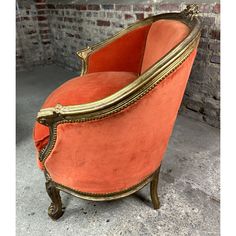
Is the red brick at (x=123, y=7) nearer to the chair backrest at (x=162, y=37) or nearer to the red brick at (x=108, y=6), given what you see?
the red brick at (x=108, y=6)

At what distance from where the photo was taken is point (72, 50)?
11.5ft

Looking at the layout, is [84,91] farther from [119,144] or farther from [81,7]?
[81,7]

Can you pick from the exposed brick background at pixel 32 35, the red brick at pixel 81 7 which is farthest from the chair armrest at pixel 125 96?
the exposed brick background at pixel 32 35

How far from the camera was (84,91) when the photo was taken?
1226 millimetres

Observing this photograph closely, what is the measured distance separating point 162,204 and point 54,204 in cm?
54

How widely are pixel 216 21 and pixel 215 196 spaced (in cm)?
106

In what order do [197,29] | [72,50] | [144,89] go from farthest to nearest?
1. [72,50]
2. [197,29]
3. [144,89]

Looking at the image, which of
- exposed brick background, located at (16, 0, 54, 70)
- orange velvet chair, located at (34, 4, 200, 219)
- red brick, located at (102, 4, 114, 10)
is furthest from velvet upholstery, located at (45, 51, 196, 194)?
exposed brick background, located at (16, 0, 54, 70)

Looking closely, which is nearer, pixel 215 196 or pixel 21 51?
pixel 215 196

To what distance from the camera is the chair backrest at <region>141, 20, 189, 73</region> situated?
1.04 m

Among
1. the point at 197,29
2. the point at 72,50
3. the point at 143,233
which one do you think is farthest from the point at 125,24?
the point at 143,233

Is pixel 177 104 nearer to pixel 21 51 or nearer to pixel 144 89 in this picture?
pixel 144 89

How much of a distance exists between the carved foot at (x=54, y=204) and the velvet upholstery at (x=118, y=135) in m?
0.10

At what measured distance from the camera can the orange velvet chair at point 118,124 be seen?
0.86 m
